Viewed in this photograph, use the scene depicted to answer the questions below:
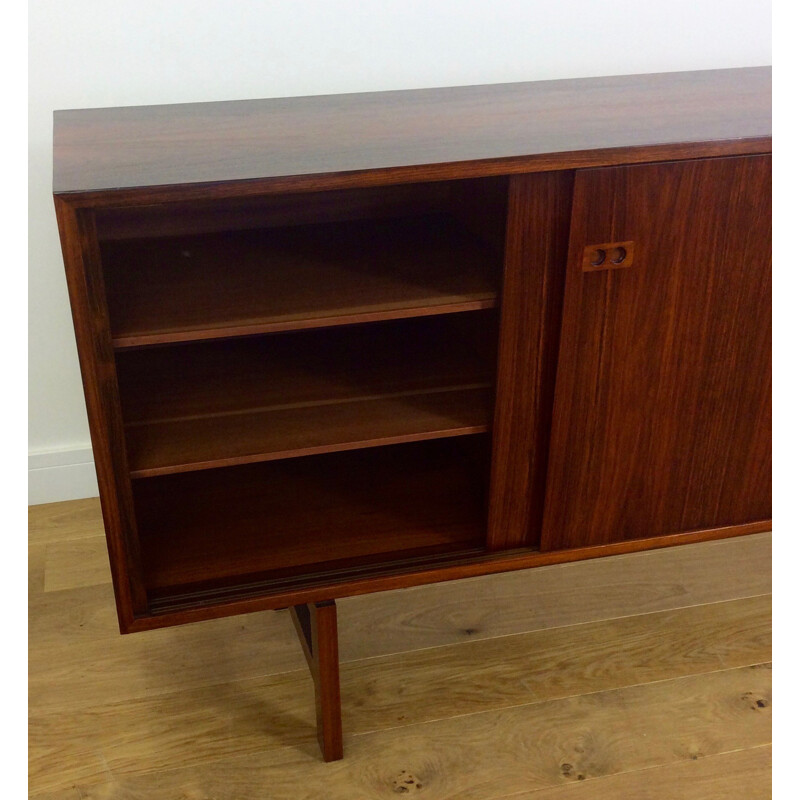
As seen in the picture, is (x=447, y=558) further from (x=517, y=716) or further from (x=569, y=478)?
(x=517, y=716)

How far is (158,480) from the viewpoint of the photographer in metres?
1.43

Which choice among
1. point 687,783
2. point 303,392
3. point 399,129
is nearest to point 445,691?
point 687,783

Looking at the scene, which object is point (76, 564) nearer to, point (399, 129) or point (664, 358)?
point (399, 129)

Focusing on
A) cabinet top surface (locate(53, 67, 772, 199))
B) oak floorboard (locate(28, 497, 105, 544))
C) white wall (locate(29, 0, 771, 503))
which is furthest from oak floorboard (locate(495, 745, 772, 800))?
white wall (locate(29, 0, 771, 503))

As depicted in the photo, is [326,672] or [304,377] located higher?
[304,377]

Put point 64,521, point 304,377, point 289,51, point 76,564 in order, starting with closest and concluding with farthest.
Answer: point 304,377
point 289,51
point 76,564
point 64,521

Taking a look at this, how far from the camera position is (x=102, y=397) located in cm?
106

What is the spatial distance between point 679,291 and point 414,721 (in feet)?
2.45

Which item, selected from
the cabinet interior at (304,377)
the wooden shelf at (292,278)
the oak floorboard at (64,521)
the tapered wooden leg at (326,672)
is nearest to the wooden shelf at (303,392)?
the cabinet interior at (304,377)

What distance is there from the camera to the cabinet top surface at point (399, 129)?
105 cm

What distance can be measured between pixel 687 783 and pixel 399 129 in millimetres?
989

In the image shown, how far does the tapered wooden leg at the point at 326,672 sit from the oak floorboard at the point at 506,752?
0.04 meters

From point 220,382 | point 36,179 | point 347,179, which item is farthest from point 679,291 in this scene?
point 36,179

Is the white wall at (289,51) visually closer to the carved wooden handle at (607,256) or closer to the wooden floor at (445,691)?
the wooden floor at (445,691)
